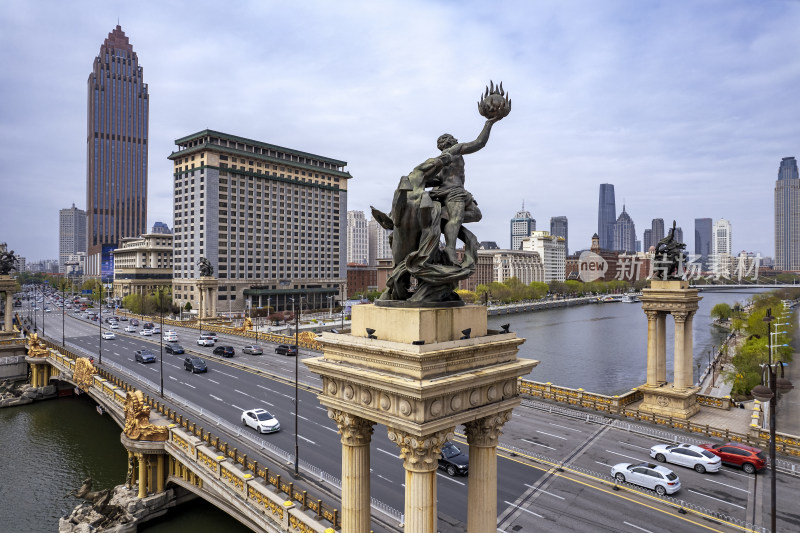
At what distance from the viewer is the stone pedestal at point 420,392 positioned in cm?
795

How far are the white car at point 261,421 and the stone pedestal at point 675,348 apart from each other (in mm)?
24837

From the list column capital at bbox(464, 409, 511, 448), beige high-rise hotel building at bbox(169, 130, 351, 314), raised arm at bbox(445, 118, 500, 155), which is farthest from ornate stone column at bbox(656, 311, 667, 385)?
beige high-rise hotel building at bbox(169, 130, 351, 314)

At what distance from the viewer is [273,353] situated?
2256 inches

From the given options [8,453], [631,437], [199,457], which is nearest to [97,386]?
[8,453]

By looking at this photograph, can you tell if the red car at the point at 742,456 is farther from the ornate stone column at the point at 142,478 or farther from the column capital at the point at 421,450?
the ornate stone column at the point at 142,478

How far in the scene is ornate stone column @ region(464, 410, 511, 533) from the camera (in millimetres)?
9195

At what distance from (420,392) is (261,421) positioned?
23.8 m

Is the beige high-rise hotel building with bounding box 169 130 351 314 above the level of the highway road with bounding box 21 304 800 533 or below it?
above

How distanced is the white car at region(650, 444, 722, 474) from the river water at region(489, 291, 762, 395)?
28698 millimetres

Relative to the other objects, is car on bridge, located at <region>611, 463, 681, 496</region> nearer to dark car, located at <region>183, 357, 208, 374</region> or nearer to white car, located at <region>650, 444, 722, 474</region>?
white car, located at <region>650, 444, 722, 474</region>

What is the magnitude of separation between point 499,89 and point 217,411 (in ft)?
98.7

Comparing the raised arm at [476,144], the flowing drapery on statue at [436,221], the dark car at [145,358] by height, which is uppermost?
the raised arm at [476,144]

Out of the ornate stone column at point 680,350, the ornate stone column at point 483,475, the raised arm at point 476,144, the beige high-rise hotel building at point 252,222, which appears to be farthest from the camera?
the beige high-rise hotel building at point 252,222

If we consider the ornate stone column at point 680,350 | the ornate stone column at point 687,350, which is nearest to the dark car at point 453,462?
the ornate stone column at point 680,350
